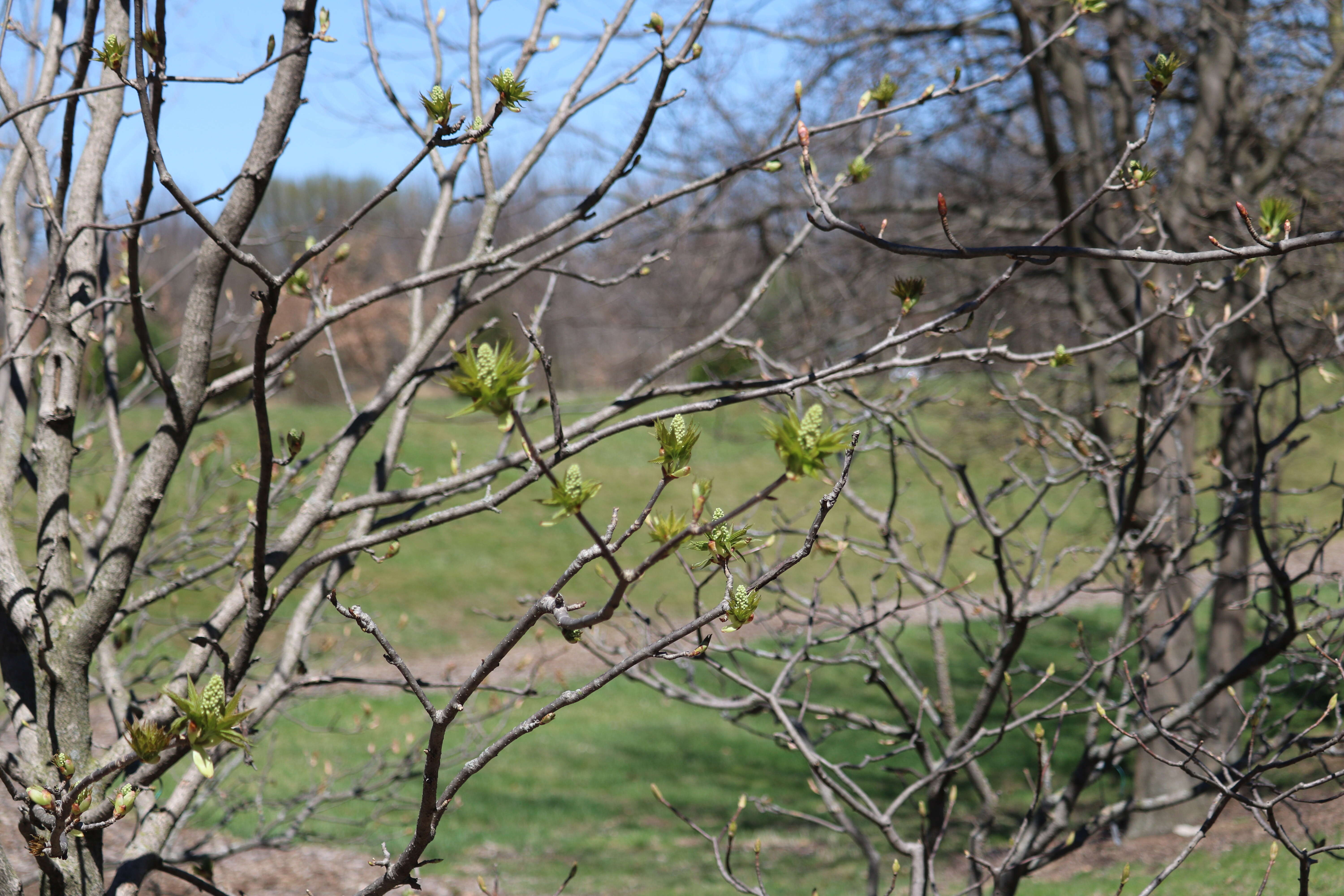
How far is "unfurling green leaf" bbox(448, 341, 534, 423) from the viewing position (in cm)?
101

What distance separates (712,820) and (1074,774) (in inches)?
242

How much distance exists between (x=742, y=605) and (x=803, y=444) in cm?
30

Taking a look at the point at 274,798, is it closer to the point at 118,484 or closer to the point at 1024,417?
the point at 118,484

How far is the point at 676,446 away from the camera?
118 centimetres

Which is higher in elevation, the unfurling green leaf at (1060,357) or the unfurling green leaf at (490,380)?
the unfurling green leaf at (1060,357)

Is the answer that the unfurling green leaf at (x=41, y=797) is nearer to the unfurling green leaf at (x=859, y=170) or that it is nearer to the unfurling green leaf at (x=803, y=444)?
the unfurling green leaf at (x=803, y=444)

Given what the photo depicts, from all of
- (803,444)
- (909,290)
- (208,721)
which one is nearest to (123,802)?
(208,721)

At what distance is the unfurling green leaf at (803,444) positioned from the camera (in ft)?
3.31

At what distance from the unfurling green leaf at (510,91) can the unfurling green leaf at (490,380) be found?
29.8 inches

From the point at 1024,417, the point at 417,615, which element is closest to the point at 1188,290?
the point at 1024,417

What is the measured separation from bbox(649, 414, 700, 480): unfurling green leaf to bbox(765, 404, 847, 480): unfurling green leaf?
15 cm

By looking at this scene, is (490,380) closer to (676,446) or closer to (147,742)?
(676,446)

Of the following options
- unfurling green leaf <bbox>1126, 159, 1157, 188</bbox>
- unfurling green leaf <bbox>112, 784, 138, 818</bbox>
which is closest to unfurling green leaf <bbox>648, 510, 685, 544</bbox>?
unfurling green leaf <bbox>112, 784, 138, 818</bbox>

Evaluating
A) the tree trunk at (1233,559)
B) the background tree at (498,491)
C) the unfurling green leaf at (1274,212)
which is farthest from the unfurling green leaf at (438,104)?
the tree trunk at (1233,559)
